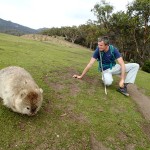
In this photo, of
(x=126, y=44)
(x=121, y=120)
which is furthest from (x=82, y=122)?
(x=126, y=44)

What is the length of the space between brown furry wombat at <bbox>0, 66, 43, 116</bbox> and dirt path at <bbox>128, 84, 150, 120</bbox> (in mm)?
5082

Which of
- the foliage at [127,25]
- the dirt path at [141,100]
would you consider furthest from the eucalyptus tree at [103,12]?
the dirt path at [141,100]

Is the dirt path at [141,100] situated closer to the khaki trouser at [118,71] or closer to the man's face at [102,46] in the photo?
the khaki trouser at [118,71]

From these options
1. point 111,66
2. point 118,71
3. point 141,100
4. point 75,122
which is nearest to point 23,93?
point 75,122

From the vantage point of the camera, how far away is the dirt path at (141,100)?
37.7 feet

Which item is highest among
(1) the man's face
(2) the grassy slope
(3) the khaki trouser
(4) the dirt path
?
(1) the man's face

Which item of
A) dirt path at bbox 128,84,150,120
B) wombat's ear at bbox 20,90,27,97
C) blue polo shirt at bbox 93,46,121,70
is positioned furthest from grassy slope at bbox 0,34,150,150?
blue polo shirt at bbox 93,46,121,70

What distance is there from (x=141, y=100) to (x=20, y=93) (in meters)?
7.12

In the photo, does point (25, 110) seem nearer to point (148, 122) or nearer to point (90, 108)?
point (90, 108)

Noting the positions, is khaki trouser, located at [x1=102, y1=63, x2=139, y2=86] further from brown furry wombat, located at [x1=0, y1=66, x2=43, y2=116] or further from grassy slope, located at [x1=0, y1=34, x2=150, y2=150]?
brown furry wombat, located at [x1=0, y1=66, x2=43, y2=116]

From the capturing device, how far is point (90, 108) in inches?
405

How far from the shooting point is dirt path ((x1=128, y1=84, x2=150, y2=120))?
11.5m

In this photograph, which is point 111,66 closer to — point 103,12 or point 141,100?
point 141,100

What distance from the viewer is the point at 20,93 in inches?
316
